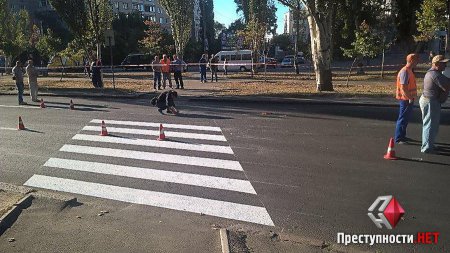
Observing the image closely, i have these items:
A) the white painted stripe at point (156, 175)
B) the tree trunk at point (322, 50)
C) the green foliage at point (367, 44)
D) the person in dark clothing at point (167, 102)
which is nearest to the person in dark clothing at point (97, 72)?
the person in dark clothing at point (167, 102)

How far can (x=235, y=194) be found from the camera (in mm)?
5906

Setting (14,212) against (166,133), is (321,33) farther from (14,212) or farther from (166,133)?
(14,212)

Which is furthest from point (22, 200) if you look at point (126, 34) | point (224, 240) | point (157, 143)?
point (126, 34)

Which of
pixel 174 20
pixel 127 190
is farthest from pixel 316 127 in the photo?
pixel 174 20

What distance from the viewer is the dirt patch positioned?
17.3ft

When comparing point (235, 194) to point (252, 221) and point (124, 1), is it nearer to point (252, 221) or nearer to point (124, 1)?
point (252, 221)

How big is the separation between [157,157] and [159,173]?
1008 mm

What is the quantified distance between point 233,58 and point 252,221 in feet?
129

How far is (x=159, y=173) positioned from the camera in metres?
6.89

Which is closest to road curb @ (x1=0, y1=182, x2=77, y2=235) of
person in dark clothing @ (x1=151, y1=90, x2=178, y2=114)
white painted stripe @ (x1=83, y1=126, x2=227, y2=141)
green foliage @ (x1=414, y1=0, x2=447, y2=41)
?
white painted stripe @ (x1=83, y1=126, x2=227, y2=141)

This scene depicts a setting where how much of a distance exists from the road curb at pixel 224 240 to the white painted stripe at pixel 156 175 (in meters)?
1.44

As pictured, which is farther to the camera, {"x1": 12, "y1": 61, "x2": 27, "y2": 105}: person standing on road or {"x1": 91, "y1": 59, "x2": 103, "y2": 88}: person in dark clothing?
{"x1": 91, "y1": 59, "x2": 103, "y2": 88}: person in dark clothing

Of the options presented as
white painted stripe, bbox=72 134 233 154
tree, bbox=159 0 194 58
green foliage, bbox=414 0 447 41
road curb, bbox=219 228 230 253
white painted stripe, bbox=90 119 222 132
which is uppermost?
tree, bbox=159 0 194 58

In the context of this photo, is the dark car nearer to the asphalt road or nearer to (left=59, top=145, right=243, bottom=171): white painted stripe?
the asphalt road
